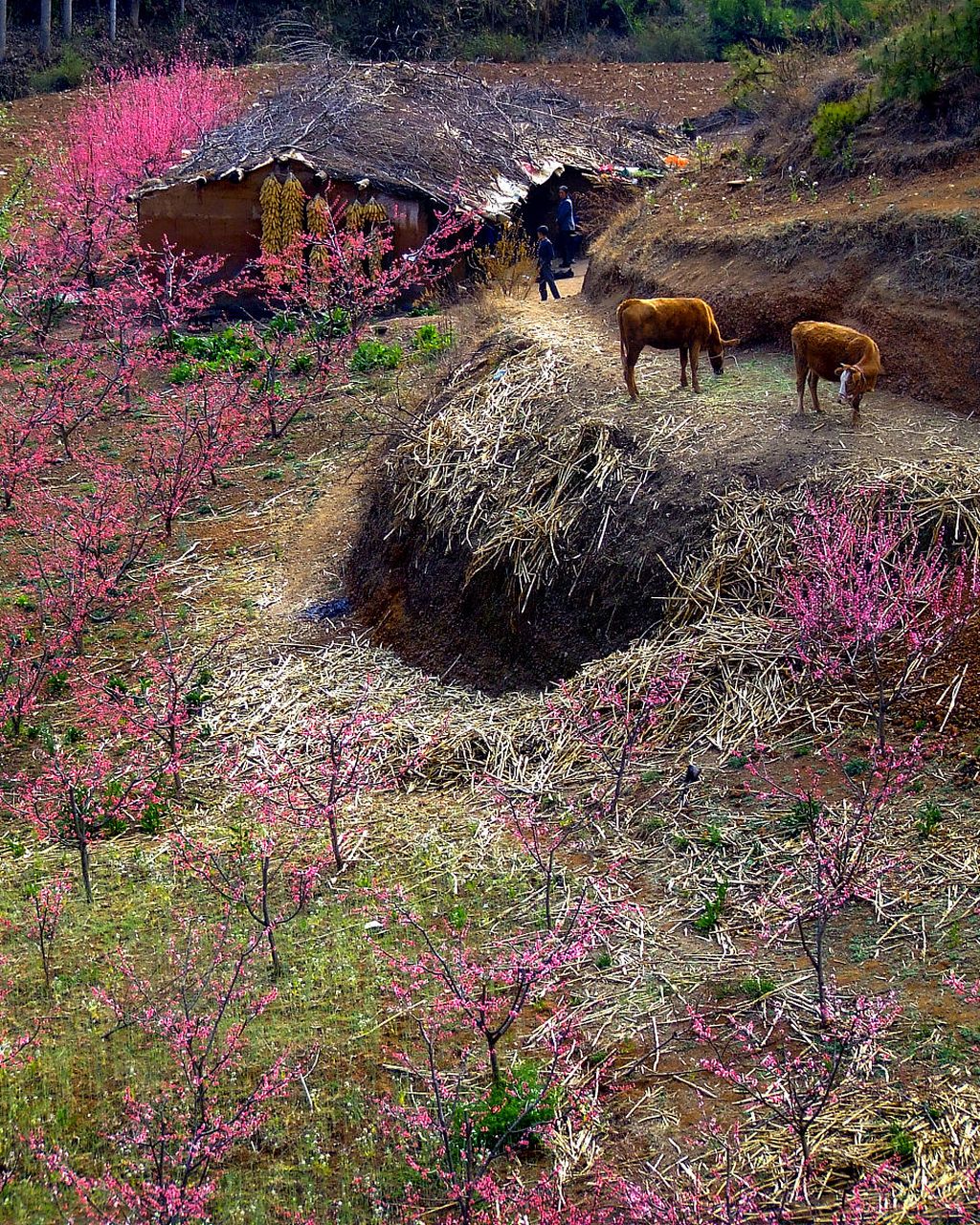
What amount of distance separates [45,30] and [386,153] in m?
16.0

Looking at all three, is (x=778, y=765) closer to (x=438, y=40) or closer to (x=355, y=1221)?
(x=355, y=1221)

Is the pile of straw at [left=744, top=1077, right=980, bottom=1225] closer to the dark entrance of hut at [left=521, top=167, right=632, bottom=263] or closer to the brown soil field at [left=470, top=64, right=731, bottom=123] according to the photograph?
the dark entrance of hut at [left=521, top=167, right=632, bottom=263]

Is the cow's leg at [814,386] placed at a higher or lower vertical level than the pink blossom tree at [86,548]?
higher

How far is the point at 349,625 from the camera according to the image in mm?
9742

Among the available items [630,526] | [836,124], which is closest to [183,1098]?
[630,526]

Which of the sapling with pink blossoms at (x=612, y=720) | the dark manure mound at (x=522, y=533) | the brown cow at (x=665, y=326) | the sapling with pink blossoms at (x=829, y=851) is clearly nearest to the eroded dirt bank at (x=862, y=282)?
the brown cow at (x=665, y=326)

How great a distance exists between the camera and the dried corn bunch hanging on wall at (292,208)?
17.5 meters

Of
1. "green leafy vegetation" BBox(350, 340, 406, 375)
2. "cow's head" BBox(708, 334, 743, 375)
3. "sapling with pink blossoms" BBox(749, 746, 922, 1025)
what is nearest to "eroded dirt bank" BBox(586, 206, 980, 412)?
"cow's head" BBox(708, 334, 743, 375)

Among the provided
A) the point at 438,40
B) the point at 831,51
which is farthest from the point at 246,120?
the point at 438,40

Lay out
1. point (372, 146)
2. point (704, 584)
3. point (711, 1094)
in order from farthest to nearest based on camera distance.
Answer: point (372, 146)
point (704, 584)
point (711, 1094)

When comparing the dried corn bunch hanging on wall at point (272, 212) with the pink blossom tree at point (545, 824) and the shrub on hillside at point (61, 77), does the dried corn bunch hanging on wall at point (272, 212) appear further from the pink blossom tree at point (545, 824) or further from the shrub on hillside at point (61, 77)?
the shrub on hillside at point (61, 77)

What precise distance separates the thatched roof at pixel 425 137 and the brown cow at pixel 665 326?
30.8 ft

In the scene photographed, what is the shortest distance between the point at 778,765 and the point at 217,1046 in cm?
295

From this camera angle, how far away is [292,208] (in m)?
17.6
